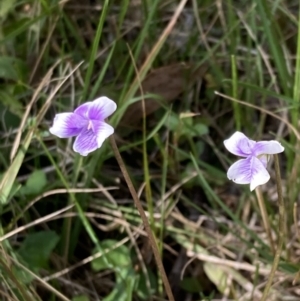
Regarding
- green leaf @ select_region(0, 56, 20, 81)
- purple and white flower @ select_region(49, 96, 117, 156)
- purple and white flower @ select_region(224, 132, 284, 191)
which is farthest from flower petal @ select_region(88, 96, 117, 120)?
green leaf @ select_region(0, 56, 20, 81)

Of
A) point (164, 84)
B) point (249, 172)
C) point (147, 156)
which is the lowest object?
point (147, 156)

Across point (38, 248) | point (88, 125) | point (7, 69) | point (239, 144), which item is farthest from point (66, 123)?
point (7, 69)

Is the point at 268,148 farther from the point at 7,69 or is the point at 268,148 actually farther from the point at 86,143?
the point at 7,69

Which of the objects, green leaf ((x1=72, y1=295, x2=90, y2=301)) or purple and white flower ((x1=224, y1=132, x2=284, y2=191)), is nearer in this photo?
A: purple and white flower ((x1=224, y1=132, x2=284, y2=191))

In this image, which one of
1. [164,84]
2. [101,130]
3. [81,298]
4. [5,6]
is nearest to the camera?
[101,130]

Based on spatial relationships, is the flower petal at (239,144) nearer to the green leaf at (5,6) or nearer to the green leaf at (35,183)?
the green leaf at (35,183)

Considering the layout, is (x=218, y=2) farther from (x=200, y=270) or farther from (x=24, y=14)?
(x=200, y=270)

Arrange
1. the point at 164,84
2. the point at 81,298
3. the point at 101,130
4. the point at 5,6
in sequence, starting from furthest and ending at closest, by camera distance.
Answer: the point at 164,84, the point at 5,6, the point at 81,298, the point at 101,130

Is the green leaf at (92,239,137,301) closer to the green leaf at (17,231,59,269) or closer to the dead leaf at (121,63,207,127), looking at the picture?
the green leaf at (17,231,59,269)
